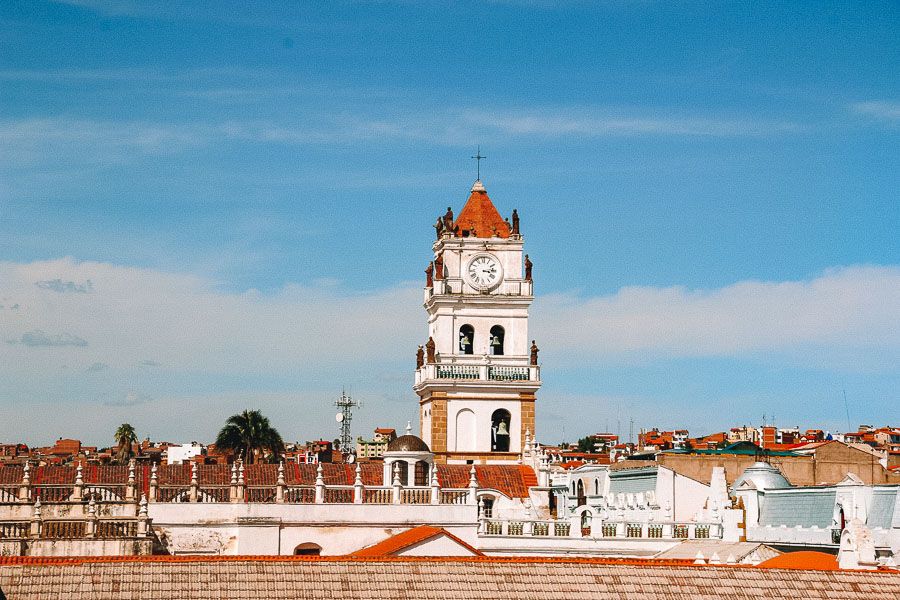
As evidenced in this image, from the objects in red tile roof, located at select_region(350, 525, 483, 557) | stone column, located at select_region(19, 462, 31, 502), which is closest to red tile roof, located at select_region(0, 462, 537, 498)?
red tile roof, located at select_region(350, 525, 483, 557)

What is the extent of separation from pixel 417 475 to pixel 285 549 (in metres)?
7.84

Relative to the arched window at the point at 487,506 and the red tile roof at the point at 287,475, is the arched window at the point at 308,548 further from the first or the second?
the red tile roof at the point at 287,475

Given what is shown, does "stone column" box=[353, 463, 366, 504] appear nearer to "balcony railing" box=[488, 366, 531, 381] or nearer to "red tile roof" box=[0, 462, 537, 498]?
"red tile roof" box=[0, 462, 537, 498]

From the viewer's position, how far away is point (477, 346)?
75.6m

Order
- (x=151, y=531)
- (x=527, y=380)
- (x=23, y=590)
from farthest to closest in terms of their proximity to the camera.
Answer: (x=527, y=380)
(x=151, y=531)
(x=23, y=590)

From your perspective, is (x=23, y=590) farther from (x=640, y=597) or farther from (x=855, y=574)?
(x=855, y=574)

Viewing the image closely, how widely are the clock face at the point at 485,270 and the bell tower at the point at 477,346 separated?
4cm

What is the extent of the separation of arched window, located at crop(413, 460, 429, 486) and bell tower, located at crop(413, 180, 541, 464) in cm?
1108

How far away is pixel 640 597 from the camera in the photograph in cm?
3550

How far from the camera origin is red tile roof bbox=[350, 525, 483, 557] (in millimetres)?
49719

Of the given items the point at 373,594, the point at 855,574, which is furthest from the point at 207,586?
the point at 855,574

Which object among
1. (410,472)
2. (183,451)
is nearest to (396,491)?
(410,472)

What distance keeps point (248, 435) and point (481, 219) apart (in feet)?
66.3

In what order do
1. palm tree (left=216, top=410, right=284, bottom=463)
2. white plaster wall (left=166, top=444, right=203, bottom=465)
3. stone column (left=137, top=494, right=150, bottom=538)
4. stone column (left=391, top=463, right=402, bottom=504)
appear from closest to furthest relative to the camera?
stone column (left=137, top=494, right=150, bottom=538), stone column (left=391, top=463, right=402, bottom=504), palm tree (left=216, top=410, right=284, bottom=463), white plaster wall (left=166, top=444, right=203, bottom=465)
